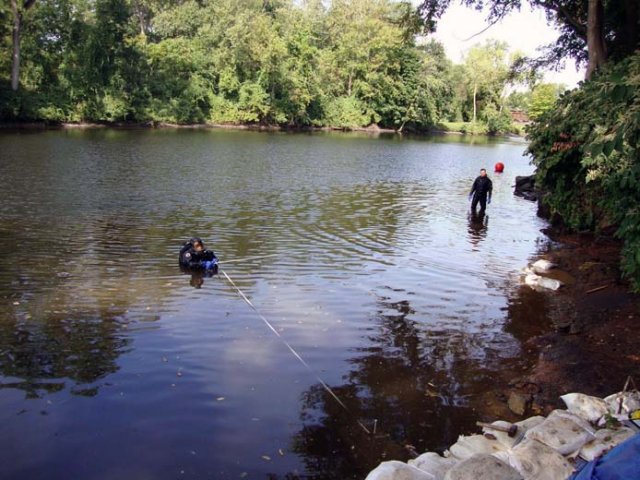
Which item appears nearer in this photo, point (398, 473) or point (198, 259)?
point (398, 473)

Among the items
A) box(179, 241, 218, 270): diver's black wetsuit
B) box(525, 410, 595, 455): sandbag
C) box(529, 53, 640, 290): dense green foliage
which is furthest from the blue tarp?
box(179, 241, 218, 270): diver's black wetsuit

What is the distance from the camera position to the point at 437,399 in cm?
696

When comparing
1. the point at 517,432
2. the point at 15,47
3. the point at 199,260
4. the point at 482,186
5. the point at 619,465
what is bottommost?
the point at 517,432

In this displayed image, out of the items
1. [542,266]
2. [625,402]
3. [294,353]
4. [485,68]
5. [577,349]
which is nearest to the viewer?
[625,402]

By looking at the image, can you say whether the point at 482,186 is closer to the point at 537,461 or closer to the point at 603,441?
the point at 603,441

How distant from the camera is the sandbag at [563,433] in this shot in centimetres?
521

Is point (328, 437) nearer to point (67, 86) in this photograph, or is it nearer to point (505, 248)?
point (505, 248)

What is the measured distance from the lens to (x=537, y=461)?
16.1ft

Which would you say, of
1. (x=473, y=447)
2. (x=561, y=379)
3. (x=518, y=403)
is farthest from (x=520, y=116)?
(x=473, y=447)

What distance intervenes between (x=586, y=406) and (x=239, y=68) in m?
72.2

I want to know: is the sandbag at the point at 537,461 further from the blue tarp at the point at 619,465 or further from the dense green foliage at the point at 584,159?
the dense green foliage at the point at 584,159

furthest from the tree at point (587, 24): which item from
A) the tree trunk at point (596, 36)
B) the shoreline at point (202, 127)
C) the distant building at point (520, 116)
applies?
the distant building at point (520, 116)

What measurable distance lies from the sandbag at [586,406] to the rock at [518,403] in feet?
1.63

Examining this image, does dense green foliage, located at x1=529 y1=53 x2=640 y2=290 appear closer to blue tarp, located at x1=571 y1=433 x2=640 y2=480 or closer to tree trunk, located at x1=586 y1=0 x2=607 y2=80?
tree trunk, located at x1=586 y1=0 x2=607 y2=80
